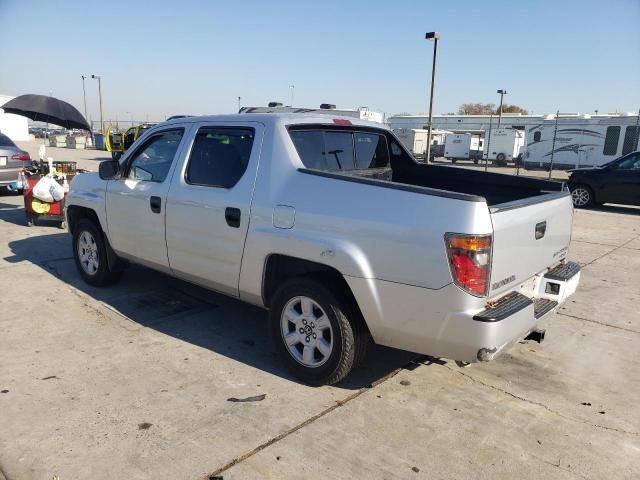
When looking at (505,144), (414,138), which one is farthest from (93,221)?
(505,144)


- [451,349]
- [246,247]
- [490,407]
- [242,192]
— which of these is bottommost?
[490,407]

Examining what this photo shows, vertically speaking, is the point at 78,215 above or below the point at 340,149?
below

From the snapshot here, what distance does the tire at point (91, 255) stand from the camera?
17.4ft

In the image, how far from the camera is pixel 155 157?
4684mm

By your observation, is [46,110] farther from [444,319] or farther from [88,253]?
[444,319]

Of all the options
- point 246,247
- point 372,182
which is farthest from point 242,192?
point 372,182

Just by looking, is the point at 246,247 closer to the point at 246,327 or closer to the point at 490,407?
the point at 246,327

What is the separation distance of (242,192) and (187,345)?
140 centimetres

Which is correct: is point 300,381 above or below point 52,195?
below

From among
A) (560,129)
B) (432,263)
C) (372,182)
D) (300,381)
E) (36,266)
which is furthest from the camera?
(560,129)

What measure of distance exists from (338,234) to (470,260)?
32.2 inches

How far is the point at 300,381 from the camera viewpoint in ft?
11.9

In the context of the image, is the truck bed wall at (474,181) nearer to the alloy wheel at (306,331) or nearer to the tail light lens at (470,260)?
the tail light lens at (470,260)

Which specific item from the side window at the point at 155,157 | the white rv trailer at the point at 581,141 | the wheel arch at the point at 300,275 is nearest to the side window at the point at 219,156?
the side window at the point at 155,157
